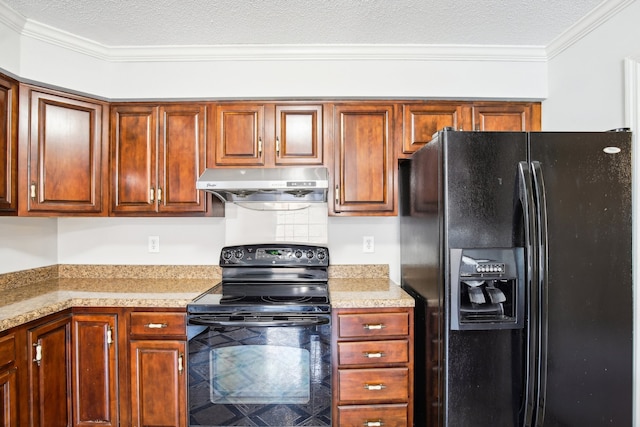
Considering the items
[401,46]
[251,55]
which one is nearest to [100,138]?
[251,55]

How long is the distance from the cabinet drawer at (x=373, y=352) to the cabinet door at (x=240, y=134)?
1195 millimetres

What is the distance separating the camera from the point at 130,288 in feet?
7.43

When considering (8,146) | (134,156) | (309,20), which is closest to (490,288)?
(309,20)

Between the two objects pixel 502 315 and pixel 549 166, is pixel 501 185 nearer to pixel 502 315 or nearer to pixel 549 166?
pixel 549 166

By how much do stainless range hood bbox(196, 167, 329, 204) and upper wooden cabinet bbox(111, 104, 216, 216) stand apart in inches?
6.6

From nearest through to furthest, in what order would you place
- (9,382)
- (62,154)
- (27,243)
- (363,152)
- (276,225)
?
(9,382) < (62,154) < (363,152) < (27,243) < (276,225)

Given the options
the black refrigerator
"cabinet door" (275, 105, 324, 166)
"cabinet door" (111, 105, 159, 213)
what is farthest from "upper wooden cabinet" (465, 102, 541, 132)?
"cabinet door" (111, 105, 159, 213)

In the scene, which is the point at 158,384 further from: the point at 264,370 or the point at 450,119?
the point at 450,119

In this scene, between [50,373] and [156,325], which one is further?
[156,325]

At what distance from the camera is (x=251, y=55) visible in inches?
89.1

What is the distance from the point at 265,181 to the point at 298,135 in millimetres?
418

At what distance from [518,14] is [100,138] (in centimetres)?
246

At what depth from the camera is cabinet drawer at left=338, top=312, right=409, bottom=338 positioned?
6.49ft

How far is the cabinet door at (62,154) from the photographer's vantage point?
2.08 meters
